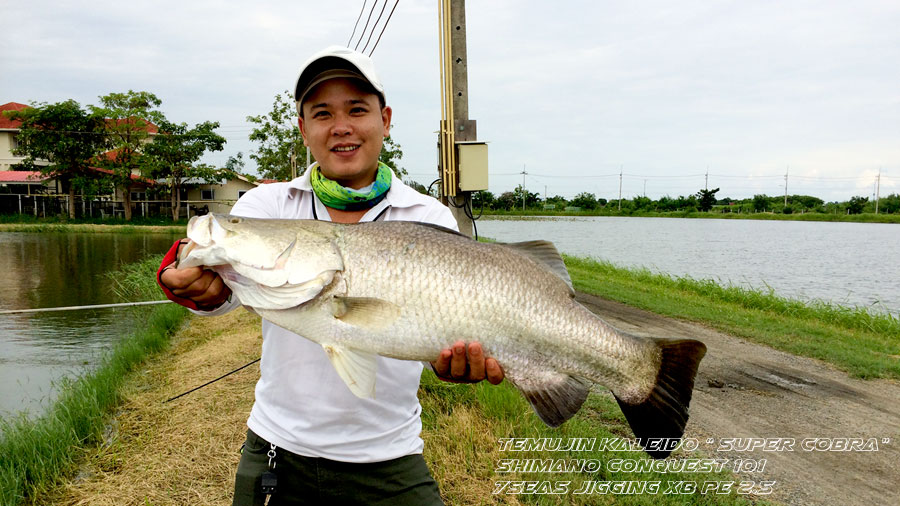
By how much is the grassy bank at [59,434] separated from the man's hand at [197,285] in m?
2.77

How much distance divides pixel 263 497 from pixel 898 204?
94.0m

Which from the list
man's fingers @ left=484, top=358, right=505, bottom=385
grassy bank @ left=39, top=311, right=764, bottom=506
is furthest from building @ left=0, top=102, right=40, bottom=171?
man's fingers @ left=484, top=358, right=505, bottom=385

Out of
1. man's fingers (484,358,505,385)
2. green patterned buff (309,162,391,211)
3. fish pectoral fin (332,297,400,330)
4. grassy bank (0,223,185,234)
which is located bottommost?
grassy bank (0,223,185,234)

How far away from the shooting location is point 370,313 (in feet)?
6.24

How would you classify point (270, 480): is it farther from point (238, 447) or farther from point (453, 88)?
point (453, 88)

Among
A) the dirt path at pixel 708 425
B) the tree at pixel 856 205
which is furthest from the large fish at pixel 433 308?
the tree at pixel 856 205

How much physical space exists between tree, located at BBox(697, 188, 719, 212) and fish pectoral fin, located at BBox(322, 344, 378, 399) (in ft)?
318

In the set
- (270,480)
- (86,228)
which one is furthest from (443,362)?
(86,228)

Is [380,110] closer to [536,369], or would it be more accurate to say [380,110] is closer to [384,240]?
[384,240]

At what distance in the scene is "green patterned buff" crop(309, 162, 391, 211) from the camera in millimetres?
2293

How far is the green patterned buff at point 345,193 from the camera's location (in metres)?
2.29

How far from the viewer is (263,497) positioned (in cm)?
212

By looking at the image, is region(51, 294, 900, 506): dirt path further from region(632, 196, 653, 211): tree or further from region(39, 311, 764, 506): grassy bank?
region(632, 196, 653, 211): tree

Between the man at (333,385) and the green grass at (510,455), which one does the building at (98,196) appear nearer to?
the green grass at (510,455)
